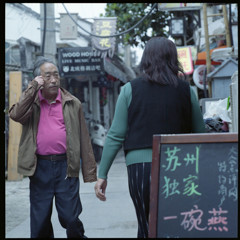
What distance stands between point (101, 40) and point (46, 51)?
3.33 metres

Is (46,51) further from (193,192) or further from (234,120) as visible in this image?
(193,192)

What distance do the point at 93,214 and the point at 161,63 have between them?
4110 millimetres

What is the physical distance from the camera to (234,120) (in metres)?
4.71

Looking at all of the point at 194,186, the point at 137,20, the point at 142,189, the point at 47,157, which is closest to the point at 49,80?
the point at 47,157

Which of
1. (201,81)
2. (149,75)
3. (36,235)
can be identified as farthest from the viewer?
(201,81)

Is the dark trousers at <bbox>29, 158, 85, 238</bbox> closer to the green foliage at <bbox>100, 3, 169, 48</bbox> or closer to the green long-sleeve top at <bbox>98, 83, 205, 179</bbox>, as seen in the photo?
the green long-sleeve top at <bbox>98, 83, 205, 179</bbox>

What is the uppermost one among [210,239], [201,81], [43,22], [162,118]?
[43,22]

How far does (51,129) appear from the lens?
4.32 m

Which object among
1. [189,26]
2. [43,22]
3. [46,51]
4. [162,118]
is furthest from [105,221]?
[189,26]

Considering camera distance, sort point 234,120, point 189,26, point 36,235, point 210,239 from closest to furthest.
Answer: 1. point 210,239
2. point 36,235
3. point 234,120
4. point 189,26

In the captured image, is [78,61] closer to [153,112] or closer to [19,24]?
[19,24]

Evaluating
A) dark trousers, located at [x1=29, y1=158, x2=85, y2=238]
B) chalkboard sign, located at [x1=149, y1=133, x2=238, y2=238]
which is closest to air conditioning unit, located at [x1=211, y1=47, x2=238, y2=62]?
dark trousers, located at [x1=29, y1=158, x2=85, y2=238]

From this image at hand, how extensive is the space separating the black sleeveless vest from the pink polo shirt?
1.04m

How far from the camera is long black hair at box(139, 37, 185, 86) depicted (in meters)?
3.40
